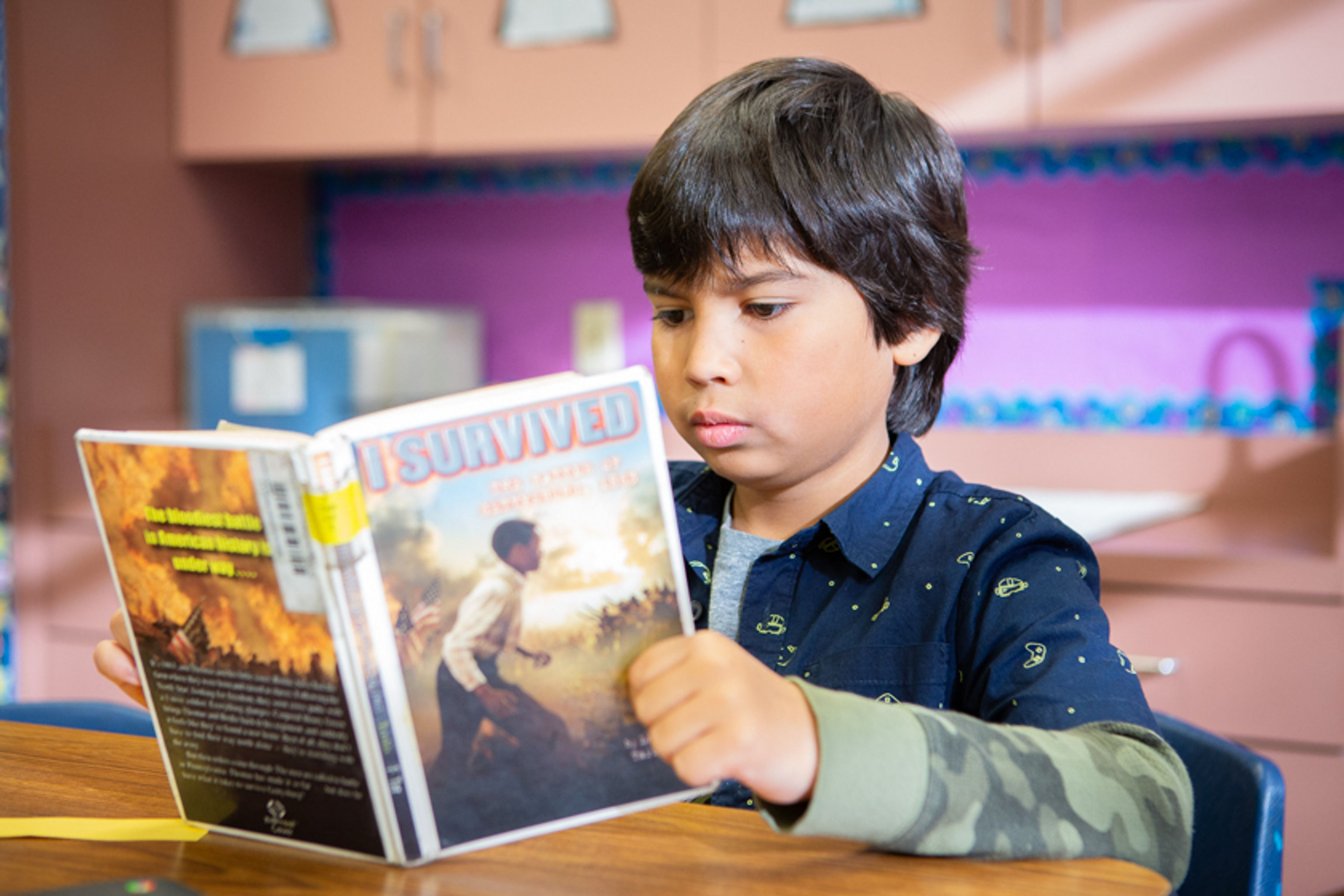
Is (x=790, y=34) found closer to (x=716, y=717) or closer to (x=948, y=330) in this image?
(x=948, y=330)

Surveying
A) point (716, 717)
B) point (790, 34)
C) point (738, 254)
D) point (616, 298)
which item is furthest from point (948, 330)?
point (616, 298)

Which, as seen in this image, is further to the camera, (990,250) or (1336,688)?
(990,250)

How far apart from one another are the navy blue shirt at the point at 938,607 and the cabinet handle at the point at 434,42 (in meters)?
1.48

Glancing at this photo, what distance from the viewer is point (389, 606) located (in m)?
0.58

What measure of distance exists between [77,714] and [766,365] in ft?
2.04

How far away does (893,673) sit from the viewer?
840 millimetres

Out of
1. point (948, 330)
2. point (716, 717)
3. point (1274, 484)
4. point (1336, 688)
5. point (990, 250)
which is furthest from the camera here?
point (990, 250)

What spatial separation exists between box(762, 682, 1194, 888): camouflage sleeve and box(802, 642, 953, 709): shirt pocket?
17 cm

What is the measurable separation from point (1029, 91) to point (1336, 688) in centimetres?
92

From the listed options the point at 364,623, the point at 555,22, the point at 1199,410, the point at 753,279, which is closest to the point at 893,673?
the point at 753,279

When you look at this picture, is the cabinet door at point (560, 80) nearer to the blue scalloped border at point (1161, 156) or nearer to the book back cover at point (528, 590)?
the blue scalloped border at point (1161, 156)

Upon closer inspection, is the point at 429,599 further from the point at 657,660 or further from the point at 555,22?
the point at 555,22

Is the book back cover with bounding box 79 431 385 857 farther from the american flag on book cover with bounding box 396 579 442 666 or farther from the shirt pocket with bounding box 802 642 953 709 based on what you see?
the shirt pocket with bounding box 802 642 953 709

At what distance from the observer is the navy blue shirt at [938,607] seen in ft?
2.41
